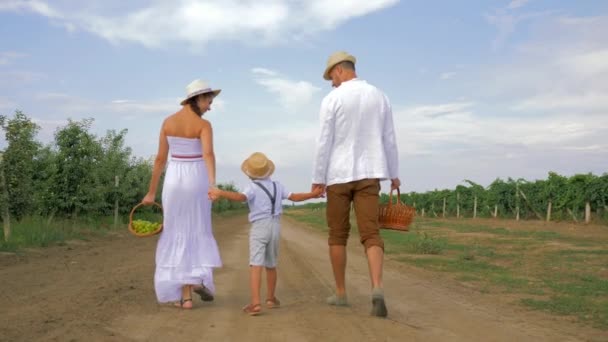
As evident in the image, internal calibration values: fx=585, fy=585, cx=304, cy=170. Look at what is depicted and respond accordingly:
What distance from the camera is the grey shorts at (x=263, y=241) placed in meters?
5.59

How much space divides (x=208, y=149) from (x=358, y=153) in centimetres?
144

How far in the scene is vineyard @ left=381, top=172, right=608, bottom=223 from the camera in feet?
101

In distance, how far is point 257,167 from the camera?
18.4 ft

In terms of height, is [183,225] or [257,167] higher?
[257,167]

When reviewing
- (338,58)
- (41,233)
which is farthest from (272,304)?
(41,233)

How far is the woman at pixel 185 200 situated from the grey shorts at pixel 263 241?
513 millimetres

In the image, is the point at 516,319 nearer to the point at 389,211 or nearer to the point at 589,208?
the point at 389,211

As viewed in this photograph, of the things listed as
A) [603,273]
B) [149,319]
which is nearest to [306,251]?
[603,273]

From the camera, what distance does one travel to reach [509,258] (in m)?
13.1

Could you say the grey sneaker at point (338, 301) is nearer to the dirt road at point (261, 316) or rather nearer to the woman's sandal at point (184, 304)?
the dirt road at point (261, 316)

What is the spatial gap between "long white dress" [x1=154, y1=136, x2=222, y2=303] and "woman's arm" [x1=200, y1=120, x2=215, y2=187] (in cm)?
11

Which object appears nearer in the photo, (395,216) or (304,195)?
(304,195)

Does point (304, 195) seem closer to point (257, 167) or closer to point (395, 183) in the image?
point (257, 167)

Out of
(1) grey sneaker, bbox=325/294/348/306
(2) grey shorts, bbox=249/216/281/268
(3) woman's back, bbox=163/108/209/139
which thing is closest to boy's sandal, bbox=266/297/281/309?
(2) grey shorts, bbox=249/216/281/268
